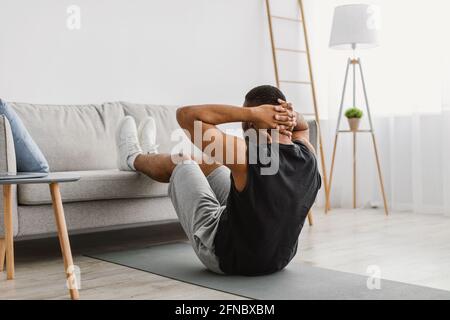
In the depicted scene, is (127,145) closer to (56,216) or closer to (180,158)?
(180,158)

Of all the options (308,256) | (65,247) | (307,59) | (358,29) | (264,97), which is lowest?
(308,256)

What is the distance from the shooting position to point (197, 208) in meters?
2.29

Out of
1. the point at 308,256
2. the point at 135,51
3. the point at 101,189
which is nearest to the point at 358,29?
the point at 135,51

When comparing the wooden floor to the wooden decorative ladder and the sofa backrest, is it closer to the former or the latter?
the sofa backrest

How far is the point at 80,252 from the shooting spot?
2967 mm

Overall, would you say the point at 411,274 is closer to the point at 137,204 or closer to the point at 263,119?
the point at 263,119

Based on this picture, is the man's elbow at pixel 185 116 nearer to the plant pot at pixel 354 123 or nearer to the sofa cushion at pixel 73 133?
the sofa cushion at pixel 73 133

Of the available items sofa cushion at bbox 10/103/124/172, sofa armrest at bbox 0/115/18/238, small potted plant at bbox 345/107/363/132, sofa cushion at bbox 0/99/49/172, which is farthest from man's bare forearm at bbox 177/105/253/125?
small potted plant at bbox 345/107/363/132

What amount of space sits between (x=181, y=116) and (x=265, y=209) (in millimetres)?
461

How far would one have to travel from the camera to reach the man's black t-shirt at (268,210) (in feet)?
6.77

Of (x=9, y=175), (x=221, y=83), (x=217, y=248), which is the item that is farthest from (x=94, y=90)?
(x=217, y=248)

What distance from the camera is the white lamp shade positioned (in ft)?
14.7

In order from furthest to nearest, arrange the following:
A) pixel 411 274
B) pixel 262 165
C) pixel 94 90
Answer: pixel 94 90
pixel 411 274
pixel 262 165

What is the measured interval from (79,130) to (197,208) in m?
1.48
